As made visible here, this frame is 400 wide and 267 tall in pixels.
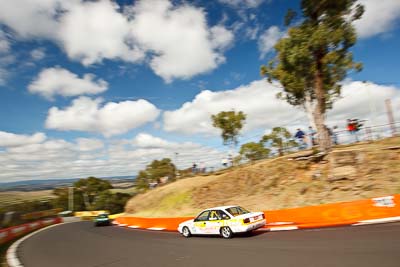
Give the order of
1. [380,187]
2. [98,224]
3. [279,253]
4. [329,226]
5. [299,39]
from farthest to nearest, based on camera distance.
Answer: [98,224] < [299,39] < [380,187] < [329,226] < [279,253]

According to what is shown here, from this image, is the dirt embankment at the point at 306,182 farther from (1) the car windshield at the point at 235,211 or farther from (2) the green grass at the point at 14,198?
(2) the green grass at the point at 14,198

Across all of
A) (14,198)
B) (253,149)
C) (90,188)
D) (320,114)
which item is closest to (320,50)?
(320,114)

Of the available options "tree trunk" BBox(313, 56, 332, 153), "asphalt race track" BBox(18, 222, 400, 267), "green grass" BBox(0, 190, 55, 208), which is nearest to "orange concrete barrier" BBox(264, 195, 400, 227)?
"asphalt race track" BBox(18, 222, 400, 267)

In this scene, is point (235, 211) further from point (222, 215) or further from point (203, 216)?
point (203, 216)

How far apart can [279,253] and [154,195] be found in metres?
34.6

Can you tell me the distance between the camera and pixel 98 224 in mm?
32469

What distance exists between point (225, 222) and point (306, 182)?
11048mm

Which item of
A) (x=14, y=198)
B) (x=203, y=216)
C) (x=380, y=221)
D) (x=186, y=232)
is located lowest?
(x=186, y=232)

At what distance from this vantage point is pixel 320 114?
21.6m

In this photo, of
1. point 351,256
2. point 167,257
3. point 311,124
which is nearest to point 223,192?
point 311,124

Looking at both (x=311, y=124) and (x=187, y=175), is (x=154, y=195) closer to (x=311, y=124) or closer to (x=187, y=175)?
(x=187, y=175)

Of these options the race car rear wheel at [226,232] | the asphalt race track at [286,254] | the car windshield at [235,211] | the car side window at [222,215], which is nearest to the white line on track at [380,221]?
the asphalt race track at [286,254]

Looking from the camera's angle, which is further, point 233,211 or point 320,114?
point 320,114

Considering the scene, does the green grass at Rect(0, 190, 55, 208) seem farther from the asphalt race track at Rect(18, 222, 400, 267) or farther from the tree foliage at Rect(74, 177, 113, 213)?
the asphalt race track at Rect(18, 222, 400, 267)
